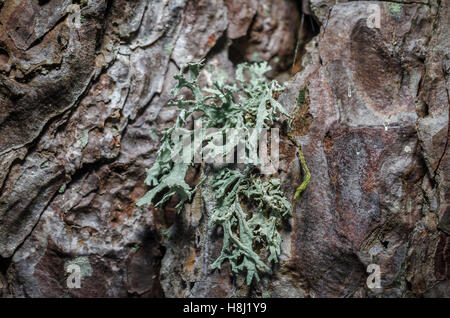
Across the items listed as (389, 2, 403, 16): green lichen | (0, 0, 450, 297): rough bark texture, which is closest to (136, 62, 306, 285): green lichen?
(0, 0, 450, 297): rough bark texture

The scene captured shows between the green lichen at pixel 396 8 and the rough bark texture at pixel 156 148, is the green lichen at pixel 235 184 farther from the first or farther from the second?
the green lichen at pixel 396 8

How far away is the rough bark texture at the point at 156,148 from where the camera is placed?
1732mm

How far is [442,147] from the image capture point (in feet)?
5.65

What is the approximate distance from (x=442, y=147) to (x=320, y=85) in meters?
0.68

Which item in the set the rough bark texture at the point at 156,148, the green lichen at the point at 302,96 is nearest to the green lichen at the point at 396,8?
the rough bark texture at the point at 156,148

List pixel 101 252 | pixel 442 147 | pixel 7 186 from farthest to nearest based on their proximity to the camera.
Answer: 1. pixel 101 252
2. pixel 7 186
3. pixel 442 147

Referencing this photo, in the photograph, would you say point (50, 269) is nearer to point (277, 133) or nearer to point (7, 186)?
point (7, 186)

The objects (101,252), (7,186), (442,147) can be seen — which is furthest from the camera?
(101,252)

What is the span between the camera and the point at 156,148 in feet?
6.73

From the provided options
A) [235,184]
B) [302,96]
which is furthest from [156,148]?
[302,96]

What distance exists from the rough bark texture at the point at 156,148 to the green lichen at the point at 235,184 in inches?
3.7

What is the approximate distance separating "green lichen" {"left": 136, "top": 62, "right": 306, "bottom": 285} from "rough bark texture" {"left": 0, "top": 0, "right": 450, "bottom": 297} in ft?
0.31
